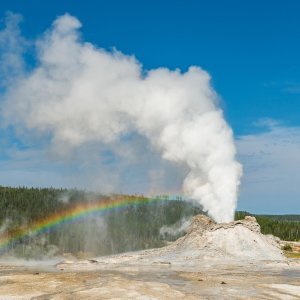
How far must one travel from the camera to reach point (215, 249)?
60.9 metres

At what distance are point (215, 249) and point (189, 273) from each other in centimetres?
1252

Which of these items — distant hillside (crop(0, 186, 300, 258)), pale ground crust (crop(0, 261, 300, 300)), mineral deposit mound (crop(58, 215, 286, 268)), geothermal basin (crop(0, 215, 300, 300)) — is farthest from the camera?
distant hillside (crop(0, 186, 300, 258))

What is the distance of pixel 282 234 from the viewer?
152 m

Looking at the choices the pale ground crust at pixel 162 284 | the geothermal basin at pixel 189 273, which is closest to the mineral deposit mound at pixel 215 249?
the geothermal basin at pixel 189 273

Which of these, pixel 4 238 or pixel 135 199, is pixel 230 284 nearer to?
pixel 4 238

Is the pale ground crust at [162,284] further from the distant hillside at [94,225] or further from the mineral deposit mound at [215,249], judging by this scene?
the distant hillside at [94,225]

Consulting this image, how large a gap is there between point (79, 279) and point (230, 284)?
13.0 metres

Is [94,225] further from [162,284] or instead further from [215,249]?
[162,284]

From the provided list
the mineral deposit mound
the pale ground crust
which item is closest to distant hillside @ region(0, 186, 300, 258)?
the mineral deposit mound

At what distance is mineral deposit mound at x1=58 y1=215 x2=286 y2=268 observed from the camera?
59.1 meters

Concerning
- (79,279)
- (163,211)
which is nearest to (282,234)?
(163,211)

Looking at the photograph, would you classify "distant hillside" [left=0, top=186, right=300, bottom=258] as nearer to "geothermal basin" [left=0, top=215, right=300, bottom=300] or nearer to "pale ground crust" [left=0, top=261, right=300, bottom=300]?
"geothermal basin" [left=0, top=215, right=300, bottom=300]

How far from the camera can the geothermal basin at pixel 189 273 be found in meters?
36.2

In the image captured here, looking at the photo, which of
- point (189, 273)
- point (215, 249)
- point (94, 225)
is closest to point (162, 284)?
point (189, 273)
